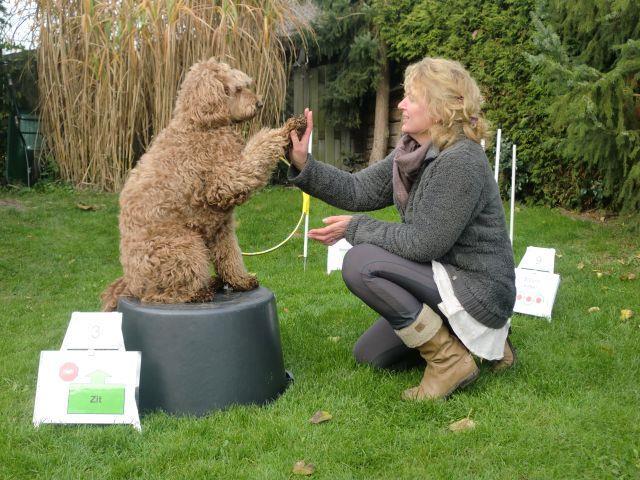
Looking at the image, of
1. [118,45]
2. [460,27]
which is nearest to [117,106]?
[118,45]

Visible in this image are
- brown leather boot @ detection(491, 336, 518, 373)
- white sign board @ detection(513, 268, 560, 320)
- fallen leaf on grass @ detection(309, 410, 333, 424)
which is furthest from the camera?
white sign board @ detection(513, 268, 560, 320)

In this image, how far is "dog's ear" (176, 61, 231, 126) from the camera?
2.93m

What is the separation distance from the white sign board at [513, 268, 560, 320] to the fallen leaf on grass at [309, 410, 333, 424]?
6.57 feet

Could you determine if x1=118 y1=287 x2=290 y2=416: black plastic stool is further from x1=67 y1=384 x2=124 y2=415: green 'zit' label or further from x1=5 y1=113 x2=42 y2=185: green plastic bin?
x1=5 y1=113 x2=42 y2=185: green plastic bin

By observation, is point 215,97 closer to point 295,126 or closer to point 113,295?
point 295,126

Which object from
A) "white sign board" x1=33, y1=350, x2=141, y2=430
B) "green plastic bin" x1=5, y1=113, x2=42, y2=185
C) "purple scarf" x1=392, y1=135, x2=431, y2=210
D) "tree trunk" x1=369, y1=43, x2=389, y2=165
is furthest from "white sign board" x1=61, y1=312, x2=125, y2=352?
"tree trunk" x1=369, y1=43, x2=389, y2=165

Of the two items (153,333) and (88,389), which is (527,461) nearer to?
(153,333)

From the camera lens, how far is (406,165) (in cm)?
316

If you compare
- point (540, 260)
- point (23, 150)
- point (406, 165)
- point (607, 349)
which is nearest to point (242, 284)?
point (406, 165)

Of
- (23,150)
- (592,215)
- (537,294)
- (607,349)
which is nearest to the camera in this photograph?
(607,349)

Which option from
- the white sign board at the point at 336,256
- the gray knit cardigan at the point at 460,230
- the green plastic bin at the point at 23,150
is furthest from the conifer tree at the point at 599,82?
the green plastic bin at the point at 23,150

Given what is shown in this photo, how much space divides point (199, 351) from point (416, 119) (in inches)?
58.5

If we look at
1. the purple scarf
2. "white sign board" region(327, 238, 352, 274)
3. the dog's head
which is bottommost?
"white sign board" region(327, 238, 352, 274)

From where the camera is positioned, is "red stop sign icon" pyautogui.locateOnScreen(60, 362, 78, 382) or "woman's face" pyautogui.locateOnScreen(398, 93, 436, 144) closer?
"red stop sign icon" pyautogui.locateOnScreen(60, 362, 78, 382)
